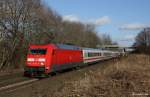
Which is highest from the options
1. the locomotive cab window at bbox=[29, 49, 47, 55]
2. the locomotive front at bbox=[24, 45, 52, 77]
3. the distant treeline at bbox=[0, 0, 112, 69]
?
the distant treeline at bbox=[0, 0, 112, 69]

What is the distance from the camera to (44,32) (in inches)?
2307

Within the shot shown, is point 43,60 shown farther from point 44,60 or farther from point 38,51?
point 38,51

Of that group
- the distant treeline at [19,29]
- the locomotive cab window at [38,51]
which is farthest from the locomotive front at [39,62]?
the distant treeline at [19,29]

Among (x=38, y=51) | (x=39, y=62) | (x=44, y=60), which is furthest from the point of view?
(x=38, y=51)

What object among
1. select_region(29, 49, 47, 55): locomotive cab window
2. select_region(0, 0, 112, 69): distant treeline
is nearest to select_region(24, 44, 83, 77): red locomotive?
select_region(29, 49, 47, 55): locomotive cab window

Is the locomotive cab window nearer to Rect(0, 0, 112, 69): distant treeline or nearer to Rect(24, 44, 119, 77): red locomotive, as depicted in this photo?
Rect(24, 44, 119, 77): red locomotive

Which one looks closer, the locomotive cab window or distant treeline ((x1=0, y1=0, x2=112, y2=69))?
the locomotive cab window

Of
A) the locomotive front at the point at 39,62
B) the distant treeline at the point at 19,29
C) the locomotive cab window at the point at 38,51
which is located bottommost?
the locomotive front at the point at 39,62

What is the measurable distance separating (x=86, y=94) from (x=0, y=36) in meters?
30.7

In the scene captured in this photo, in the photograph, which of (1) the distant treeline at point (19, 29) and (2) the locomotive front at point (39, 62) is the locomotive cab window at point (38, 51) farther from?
(1) the distant treeline at point (19, 29)

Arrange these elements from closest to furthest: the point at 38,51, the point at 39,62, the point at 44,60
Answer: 1. the point at 44,60
2. the point at 39,62
3. the point at 38,51

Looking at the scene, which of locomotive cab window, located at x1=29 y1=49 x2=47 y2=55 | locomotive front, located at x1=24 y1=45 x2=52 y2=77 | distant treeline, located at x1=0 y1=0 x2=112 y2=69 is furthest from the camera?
distant treeline, located at x1=0 y1=0 x2=112 y2=69

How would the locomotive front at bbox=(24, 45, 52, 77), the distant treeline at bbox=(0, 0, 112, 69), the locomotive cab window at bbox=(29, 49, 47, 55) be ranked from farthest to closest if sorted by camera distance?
the distant treeline at bbox=(0, 0, 112, 69), the locomotive cab window at bbox=(29, 49, 47, 55), the locomotive front at bbox=(24, 45, 52, 77)

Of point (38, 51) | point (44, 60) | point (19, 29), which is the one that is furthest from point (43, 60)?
point (19, 29)
